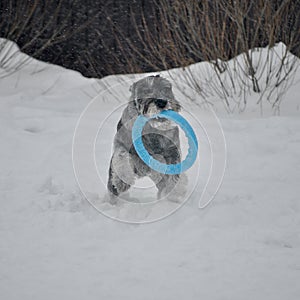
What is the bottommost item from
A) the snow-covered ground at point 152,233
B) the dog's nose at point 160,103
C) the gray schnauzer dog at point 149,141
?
the snow-covered ground at point 152,233

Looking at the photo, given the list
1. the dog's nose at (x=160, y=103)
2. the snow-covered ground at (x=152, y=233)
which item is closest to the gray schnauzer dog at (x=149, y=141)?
the dog's nose at (x=160, y=103)

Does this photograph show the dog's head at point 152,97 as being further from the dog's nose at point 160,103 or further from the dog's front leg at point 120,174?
the dog's front leg at point 120,174

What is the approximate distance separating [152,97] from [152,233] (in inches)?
35.0

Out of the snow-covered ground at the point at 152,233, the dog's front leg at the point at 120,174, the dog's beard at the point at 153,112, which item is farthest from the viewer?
the dog's front leg at the point at 120,174

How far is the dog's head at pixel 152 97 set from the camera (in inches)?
132

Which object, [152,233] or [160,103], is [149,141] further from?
[152,233]

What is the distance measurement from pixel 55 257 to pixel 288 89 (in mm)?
4443

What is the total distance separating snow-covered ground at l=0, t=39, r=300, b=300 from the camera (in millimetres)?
2740

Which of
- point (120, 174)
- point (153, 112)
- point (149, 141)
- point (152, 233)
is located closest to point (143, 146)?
point (149, 141)

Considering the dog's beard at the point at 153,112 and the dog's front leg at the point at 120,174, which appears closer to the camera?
the dog's beard at the point at 153,112

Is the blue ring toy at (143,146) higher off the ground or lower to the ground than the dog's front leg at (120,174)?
higher

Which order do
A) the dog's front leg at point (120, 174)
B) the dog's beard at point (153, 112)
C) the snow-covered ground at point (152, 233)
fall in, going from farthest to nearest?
the dog's front leg at point (120, 174) → the dog's beard at point (153, 112) → the snow-covered ground at point (152, 233)

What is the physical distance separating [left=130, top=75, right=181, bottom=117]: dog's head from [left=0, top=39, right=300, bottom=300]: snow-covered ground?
2.46 feet

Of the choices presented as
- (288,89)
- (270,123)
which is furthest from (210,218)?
(288,89)
